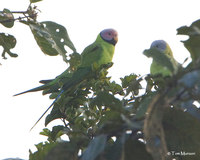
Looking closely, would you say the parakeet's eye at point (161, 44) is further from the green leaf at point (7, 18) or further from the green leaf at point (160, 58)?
the green leaf at point (160, 58)

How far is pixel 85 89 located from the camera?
1.75 metres

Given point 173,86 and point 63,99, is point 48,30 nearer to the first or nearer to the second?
point 63,99

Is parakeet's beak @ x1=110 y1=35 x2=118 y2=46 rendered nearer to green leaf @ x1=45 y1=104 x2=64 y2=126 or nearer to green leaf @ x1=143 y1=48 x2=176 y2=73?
green leaf @ x1=45 y1=104 x2=64 y2=126

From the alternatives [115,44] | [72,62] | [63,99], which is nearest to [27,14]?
[72,62]

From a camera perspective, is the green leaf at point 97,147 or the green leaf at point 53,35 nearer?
the green leaf at point 97,147

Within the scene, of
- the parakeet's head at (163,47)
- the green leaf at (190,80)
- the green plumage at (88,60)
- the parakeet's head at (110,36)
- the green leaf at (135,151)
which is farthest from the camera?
the parakeet's head at (110,36)

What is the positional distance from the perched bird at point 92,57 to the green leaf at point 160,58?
71.8 inches

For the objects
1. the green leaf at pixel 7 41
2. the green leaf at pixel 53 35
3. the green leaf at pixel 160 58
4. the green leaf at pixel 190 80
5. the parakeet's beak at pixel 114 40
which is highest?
the parakeet's beak at pixel 114 40

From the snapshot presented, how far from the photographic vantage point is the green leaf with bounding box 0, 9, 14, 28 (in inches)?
56.4

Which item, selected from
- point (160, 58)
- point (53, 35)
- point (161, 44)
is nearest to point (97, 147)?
point (160, 58)

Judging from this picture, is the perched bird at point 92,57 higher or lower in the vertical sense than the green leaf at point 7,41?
higher

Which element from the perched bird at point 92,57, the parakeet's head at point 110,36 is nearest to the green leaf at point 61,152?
the perched bird at point 92,57

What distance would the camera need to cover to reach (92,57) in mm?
3449

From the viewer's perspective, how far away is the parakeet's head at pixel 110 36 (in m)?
4.18
